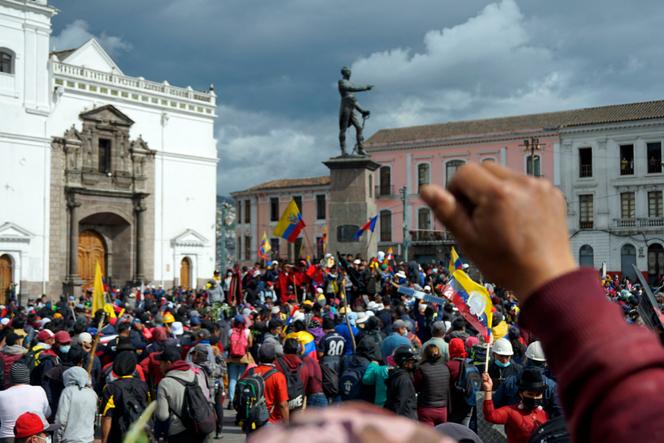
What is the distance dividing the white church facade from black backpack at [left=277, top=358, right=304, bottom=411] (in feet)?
88.0

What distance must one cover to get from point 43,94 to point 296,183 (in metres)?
26.6

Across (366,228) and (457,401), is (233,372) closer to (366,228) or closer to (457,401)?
(457,401)

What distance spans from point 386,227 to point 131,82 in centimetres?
2133

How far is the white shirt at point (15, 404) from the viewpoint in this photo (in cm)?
634

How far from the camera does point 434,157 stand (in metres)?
49.0

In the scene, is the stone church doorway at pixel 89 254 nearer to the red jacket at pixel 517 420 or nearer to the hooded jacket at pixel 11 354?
the hooded jacket at pixel 11 354

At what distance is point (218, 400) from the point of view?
372 inches

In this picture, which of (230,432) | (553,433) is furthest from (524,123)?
(553,433)

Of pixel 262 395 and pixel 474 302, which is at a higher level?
pixel 474 302

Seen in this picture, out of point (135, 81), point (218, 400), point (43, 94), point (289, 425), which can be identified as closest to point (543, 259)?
point (289, 425)

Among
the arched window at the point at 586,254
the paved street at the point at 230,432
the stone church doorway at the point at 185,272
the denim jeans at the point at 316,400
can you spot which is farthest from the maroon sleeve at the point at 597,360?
the arched window at the point at 586,254

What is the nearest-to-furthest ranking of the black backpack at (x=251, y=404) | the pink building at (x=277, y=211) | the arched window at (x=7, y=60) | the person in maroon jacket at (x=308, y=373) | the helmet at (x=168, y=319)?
the black backpack at (x=251, y=404) < the person in maroon jacket at (x=308, y=373) < the helmet at (x=168, y=319) < the arched window at (x=7, y=60) < the pink building at (x=277, y=211)

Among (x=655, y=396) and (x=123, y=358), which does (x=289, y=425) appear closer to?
(x=655, y=396)

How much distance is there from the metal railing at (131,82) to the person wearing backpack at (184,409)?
1179 inches
